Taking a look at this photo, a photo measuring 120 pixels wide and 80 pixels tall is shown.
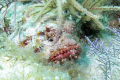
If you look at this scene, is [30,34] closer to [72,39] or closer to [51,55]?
[51,55]

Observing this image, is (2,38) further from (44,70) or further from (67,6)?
(67,6)

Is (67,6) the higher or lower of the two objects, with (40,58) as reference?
higher

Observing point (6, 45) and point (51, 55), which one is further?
point (6, 45)

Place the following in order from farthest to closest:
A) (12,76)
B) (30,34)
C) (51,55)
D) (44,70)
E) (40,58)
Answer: (30,34) < (40,58) < (51,55) < (44,70) < (12,76)

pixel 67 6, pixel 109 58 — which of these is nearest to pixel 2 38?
pixel 67 6

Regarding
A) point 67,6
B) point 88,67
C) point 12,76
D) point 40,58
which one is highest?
point 67,6

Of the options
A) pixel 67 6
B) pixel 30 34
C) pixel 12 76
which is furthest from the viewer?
pixel 67 6

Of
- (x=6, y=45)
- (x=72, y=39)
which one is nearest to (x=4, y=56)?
(x=6, y=45)

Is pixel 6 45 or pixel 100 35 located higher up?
pixel 6 45

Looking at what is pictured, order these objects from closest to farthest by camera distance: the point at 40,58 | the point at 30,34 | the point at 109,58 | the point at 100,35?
the point at 109,58
the point at 40,58
the point at 30,34
the point at 100,35
